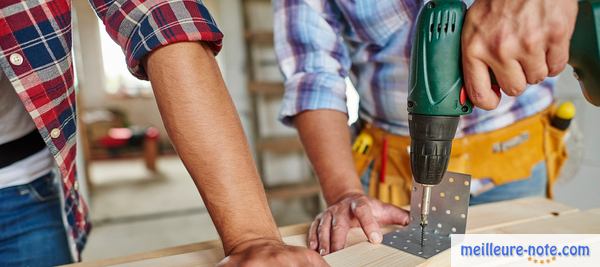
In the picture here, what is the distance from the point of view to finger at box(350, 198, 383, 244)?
740mm

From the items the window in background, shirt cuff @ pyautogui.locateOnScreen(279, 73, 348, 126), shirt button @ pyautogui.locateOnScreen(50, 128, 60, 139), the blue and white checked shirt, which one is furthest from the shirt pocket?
the window in background

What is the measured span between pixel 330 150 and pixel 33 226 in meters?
0.57

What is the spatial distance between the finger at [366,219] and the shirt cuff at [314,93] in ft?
0.76

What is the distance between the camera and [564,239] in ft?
2.49

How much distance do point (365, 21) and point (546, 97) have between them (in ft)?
1.37

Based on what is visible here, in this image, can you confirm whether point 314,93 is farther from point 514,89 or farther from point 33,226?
point 33,226

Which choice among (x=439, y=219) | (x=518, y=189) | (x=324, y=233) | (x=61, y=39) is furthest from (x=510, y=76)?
(x=61, y=39)

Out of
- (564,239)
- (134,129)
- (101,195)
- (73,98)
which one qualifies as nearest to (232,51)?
(101,195)

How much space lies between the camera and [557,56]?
2.02ft

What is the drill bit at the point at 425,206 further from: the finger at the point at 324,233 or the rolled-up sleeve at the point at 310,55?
the rolled-up sleeve at the point at 310,55

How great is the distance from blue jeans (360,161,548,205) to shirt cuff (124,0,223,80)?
663 millimetres

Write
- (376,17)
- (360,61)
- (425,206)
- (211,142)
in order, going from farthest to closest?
(360,61) < (376,17) < (425,206) < (211,142)

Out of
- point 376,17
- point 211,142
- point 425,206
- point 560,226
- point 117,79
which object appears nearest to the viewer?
point 211,142

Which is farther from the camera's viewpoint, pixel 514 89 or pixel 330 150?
pixel 330 150
